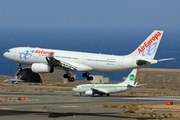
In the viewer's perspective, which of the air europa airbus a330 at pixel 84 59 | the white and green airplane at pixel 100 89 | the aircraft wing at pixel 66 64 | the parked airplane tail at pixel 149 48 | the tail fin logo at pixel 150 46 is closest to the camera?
the air europa airbus a330 at pixel 84 59

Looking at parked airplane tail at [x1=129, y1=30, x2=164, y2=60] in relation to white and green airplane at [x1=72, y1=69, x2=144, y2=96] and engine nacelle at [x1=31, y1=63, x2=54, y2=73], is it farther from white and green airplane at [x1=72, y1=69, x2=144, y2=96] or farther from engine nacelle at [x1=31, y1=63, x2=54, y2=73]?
white and green airplane at [x1=72, y1=69, x2=144, y2=96]

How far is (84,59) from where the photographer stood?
102625 millimetres

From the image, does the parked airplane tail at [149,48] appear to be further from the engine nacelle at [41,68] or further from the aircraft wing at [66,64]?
the engine nacelle at [41,68]

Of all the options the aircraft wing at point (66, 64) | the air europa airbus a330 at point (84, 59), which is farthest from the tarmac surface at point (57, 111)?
the aircraft wing at point (66, 64)

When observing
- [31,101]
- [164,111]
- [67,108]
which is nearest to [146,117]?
[164,111]

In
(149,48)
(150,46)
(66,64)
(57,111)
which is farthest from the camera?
(66,64)

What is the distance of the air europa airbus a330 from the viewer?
10106cm

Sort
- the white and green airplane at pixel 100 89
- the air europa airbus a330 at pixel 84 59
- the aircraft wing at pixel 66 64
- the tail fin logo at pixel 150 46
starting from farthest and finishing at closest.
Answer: the white and green airplane at pixel 100 89 < the aircraft wing at pixel 66 64 < the tail fin logo at pixel 150 46 < the air europa airbus a330 at pixel 84 59

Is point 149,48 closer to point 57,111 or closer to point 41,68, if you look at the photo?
point 41,68

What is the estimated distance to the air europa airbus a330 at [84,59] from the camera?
332 feet

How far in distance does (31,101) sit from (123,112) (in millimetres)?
23750

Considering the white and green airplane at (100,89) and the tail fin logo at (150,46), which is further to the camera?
the white and green airplane at (100,89)

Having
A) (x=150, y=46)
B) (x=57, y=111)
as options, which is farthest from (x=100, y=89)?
(x=57, y=111)

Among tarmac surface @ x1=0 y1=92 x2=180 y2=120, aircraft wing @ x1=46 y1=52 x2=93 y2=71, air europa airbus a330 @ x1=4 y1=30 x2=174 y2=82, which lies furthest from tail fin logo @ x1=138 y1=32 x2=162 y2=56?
aircraft wing @ x1=46 y1=52 x2=93 y2=71
